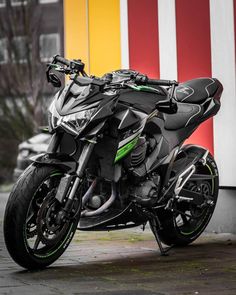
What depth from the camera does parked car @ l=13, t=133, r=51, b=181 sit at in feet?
46.9

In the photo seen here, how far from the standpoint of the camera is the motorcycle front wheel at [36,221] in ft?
19.7

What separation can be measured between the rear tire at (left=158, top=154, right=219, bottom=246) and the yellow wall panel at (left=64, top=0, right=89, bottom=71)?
2.72 m

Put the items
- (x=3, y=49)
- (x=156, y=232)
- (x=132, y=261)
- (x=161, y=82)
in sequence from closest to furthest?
(x=161, y=82), (x=132, y=261), (x=156, y=232), (x=3, y=49)

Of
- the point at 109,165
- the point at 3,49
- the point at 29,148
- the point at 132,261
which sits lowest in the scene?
the point at 29,148

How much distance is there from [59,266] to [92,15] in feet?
13.2

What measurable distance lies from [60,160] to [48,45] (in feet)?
26.2

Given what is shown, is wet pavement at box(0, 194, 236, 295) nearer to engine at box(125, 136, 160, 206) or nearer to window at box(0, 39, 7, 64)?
engine at box(125, 136, 160, 206)

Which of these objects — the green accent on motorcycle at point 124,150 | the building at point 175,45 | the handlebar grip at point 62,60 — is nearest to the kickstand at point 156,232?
the green accent on motorcycle at point 124,150

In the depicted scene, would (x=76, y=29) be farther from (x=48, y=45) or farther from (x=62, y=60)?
(x=48, y=45)

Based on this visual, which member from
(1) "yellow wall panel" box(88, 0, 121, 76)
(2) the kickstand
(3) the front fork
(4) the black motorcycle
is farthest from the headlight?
(1) "yellow wall panel" box(88, 0, 121, 76)

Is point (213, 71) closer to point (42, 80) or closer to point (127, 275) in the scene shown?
point (127, 275)

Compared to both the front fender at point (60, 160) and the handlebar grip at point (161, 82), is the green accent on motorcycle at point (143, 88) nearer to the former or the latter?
the handlebar grip at point (161, 82)

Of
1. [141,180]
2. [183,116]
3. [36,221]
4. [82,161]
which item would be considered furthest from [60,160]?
[183,116]

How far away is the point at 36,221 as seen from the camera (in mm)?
6094
